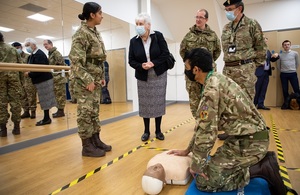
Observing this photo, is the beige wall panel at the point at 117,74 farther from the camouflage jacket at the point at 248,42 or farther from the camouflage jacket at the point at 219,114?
the camouflage jacket at the point at 219,114

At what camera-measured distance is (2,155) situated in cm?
242

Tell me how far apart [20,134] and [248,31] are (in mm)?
3223

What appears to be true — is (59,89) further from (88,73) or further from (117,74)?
(88,73)

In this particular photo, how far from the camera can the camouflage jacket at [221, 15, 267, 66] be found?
2359mm

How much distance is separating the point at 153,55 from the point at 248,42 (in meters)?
1.06

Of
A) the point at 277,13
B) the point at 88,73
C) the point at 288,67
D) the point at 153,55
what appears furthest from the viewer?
the point at 277,13

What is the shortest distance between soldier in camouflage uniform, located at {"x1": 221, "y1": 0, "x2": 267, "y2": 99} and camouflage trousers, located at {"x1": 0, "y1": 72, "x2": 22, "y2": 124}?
9.32ft

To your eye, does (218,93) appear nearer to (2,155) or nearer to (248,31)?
(248,31)

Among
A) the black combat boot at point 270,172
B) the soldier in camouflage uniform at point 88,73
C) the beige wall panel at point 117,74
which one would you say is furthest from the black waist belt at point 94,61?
the beige wall panel at point 117,74

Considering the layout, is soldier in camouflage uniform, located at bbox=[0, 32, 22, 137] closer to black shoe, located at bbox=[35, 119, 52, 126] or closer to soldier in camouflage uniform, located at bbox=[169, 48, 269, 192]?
black shoe, located at bbox=[35, 119, 52, 126]

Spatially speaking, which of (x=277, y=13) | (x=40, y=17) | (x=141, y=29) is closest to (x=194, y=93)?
(x=141, y=29)

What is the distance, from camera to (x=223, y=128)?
1.37m

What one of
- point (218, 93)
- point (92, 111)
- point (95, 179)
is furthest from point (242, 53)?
point (95, 179)

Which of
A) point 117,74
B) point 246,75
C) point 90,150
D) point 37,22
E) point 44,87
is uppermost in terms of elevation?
point 37,22
